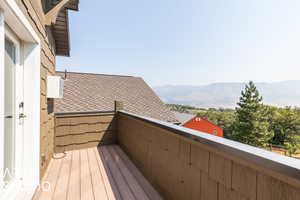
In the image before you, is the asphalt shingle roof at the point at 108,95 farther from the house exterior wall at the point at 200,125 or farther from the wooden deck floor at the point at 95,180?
the house exterior wall at the point at 200,125

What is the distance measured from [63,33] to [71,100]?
246 cm

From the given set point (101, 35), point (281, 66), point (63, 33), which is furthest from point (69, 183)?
point (281, 66)

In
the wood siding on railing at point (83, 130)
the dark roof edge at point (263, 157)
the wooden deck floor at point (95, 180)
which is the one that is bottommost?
the wooden deck floor at point (95, 180)

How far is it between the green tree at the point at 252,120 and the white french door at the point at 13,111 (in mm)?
25886

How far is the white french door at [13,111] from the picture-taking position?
4.50 ft

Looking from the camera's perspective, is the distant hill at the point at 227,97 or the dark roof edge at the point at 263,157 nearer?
the dark roof edge at the point at 263,157

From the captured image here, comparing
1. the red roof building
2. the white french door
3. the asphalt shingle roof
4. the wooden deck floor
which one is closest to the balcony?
the wooden deck floor

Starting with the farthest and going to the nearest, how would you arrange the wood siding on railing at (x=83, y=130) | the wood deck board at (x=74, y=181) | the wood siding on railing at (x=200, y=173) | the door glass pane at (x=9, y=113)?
the wood siding on railing at (x=83, y=130) < the wood deck board at (x=74, y=181) < the door glass pane at (x=9, y=113) < the wood siding on railing at (x=200, y=173)

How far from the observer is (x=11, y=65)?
1.47 m

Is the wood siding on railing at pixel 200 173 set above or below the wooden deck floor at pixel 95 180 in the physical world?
above

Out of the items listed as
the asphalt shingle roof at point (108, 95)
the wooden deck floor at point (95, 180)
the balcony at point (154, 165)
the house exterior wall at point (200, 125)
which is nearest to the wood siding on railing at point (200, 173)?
the balcony at point (154, 165)

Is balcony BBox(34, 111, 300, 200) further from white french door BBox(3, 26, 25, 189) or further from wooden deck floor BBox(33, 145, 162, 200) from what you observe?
white french door BBox(3, 26, 25, 189)

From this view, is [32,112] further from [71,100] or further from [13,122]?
[71,100]

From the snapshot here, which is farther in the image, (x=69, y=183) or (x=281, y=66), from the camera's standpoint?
(x=281, y=66)
